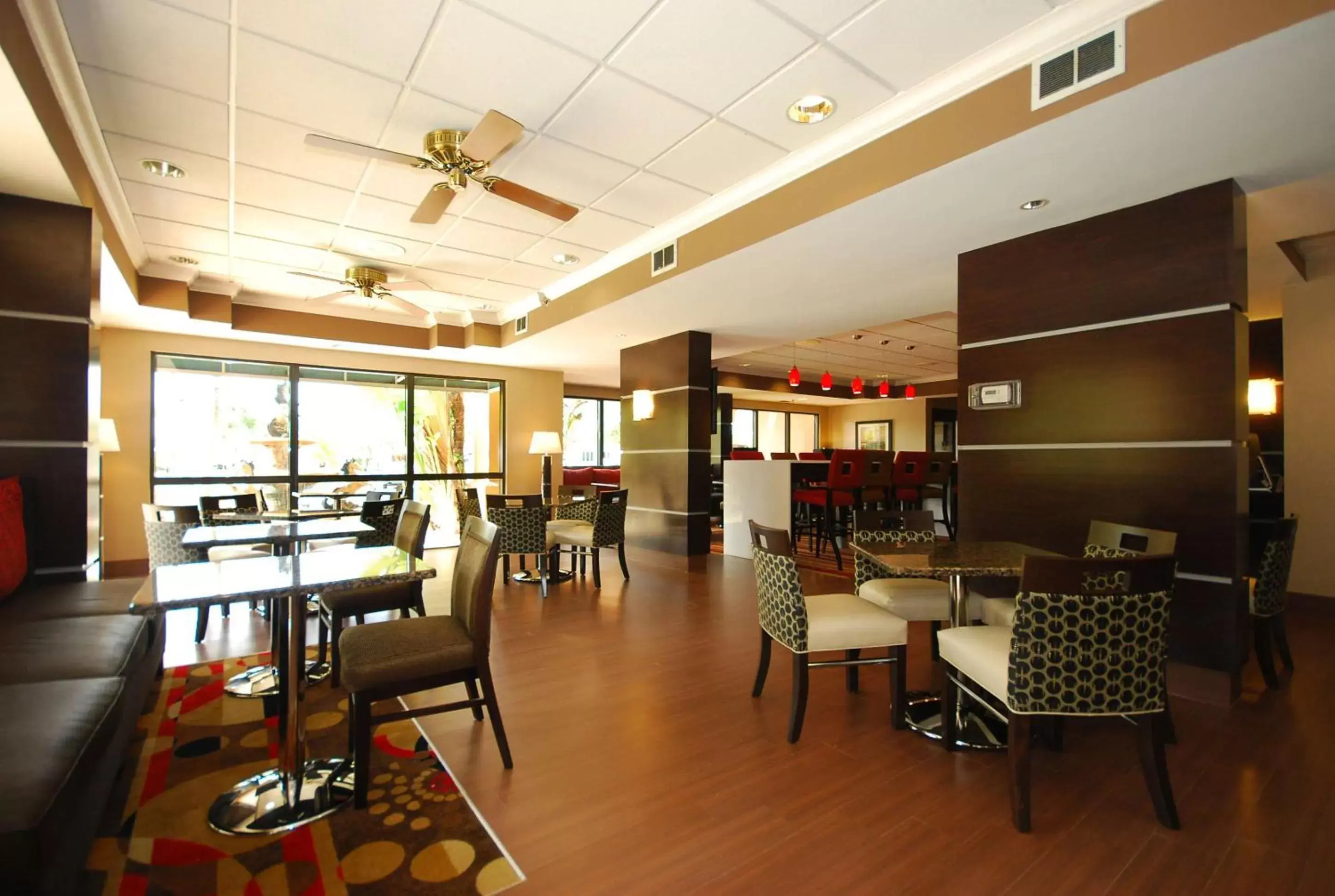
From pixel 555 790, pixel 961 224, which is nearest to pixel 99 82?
pixel 555 790

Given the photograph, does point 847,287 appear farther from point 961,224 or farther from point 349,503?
point 349,503

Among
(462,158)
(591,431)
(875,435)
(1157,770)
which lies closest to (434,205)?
(462,158)

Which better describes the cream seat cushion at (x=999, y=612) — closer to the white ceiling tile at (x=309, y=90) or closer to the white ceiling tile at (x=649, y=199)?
the white ceiling tile at (x=649, y=199)

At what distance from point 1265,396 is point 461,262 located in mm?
7973

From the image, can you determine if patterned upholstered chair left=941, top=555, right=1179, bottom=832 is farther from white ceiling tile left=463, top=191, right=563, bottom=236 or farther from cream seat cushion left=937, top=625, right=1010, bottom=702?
white ceiling tile left=463, top=191, right=563, bottom=236

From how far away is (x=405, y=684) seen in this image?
219 cm

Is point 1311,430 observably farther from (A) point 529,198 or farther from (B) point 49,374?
(B) point 49,374

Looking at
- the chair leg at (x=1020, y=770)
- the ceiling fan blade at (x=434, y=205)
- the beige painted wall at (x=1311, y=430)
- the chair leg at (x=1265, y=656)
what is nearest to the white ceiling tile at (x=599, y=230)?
the ceiling fan blade at (x=434, y=205)

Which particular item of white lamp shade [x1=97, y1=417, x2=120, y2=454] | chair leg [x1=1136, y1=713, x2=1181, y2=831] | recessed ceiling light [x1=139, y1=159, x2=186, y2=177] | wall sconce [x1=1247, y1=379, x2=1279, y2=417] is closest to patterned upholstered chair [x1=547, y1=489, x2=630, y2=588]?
recessed ceiling light [x1=139, y1=159, x2=186, y2=177]

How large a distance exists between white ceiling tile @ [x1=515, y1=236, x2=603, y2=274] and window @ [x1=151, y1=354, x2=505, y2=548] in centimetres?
299

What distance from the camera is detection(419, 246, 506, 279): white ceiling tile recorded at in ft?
17.8

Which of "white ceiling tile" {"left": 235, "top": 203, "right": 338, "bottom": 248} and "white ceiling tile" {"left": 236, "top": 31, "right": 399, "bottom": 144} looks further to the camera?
"white ceiling tile" {"left": 235, "top": 203, "right": 338, "bottom": 248}

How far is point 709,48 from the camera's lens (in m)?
2.76

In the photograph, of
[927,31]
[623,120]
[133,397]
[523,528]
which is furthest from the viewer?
[133,397]
